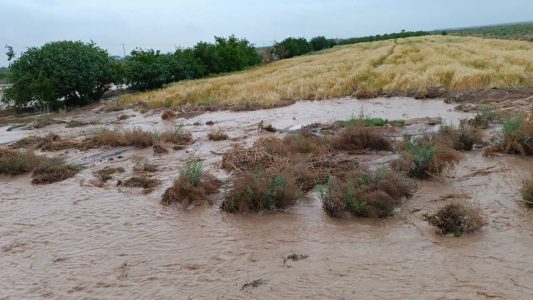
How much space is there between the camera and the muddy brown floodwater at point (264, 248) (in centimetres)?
528

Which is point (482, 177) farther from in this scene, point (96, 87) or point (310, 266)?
point (96, 87)

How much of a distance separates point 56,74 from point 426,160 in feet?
85.1

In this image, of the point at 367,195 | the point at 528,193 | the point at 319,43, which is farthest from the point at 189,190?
the point at 319,43

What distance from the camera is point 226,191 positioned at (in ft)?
27.1

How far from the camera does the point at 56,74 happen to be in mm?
28703

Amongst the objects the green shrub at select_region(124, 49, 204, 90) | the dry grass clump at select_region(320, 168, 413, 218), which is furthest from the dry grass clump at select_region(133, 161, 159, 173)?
the green shrub at select_region(124, 49, 204, 90)

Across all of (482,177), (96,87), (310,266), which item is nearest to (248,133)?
(482,177)

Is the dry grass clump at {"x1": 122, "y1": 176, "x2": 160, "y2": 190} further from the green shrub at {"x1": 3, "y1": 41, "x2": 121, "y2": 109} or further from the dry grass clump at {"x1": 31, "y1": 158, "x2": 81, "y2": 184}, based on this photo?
the green shrub at {"x1": 3, "y1": 41, "x2": 121, "y2": 109}

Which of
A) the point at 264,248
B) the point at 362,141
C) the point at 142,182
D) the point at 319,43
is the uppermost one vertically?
the point at 319,43

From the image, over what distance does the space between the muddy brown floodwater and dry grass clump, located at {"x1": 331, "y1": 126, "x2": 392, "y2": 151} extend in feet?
3.39

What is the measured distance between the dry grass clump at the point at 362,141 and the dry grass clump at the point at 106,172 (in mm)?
5133

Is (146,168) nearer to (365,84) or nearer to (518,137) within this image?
(518,137)

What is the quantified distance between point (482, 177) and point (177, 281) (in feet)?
18.9

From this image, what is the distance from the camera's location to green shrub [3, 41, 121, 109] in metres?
28.2
